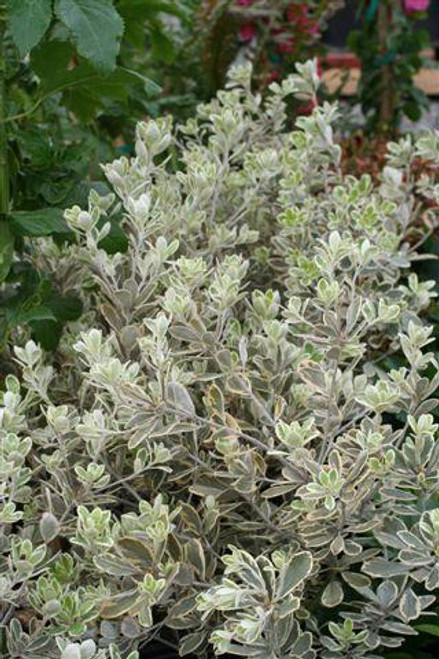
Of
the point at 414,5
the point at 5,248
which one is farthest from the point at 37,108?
the point at 414,5

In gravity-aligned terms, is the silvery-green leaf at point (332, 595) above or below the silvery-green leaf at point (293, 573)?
below

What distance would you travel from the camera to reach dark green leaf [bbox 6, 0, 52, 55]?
53.1 inches

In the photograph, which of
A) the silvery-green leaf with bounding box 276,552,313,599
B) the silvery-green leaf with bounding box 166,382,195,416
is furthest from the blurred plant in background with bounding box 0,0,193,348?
the silvery-green leaf with bounding box 276,552,313,599

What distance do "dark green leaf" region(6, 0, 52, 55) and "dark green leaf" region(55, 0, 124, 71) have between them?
22 millimetres

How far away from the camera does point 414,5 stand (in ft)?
12.3

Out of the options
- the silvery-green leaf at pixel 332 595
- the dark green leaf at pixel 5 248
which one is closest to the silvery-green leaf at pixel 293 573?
the silvery-green leaf at pixel 332 595

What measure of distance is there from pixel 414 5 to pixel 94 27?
8.45 feet

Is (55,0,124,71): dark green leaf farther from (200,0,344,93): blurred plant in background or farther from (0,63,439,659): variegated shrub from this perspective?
(200,0,344,93): blurred plant in background

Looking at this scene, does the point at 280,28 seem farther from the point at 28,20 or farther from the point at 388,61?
the point at 28,20

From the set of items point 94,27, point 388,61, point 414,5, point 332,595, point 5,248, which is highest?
point 94,27

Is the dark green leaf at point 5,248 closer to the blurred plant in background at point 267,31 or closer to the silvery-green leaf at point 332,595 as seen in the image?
the silvery-green leaf at point 332,595

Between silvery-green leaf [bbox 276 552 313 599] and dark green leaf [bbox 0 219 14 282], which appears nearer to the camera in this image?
silvery-green leaf [bbox 276 552 313 599]

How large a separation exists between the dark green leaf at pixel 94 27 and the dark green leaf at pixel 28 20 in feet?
0.07

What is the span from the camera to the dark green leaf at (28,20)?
53.1 inches
